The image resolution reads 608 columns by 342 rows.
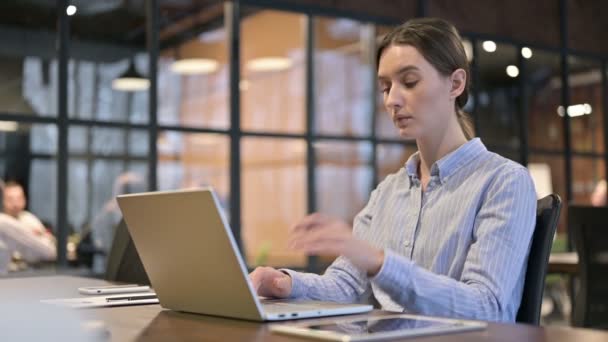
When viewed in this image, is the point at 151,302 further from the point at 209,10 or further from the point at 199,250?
the point at 209,10

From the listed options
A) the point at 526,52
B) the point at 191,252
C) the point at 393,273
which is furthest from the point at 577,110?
the point at 191,252

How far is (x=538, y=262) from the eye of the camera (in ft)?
5.67

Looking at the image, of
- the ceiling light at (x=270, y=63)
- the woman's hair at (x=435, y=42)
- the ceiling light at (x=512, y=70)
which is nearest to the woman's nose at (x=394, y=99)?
the woman's hair at (x=435, y=42)

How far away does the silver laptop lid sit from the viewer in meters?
1.29

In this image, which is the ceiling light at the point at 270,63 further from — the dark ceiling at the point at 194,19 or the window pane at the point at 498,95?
the window pane at the point at 498,95

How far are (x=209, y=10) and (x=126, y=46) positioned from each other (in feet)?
2.68

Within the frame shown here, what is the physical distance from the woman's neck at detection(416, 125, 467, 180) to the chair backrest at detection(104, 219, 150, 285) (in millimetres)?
910

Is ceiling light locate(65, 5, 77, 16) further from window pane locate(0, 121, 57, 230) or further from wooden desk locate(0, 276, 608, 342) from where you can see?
wooden desk locate(0, 276, 608, 342)

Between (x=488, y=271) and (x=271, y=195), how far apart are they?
17.9 feet

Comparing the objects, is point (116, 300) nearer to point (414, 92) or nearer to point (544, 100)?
point (414, 92)

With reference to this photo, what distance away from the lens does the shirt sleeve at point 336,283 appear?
1850mm

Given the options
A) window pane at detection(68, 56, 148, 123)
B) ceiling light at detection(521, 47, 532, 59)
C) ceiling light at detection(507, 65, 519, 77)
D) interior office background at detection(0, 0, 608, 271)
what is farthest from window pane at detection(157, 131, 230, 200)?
ceiling light at detection(521, 47, 532, 59)

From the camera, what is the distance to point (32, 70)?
5.54 meters

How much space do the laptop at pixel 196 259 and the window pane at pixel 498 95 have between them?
6.79m
